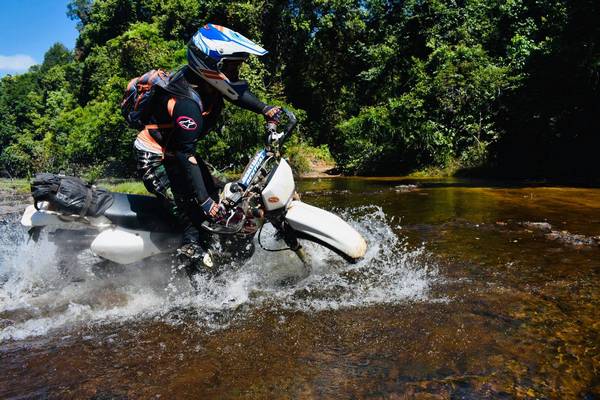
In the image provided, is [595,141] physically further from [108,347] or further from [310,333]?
[108,347]

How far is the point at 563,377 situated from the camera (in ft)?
8.45

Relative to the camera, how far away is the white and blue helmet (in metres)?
3.71

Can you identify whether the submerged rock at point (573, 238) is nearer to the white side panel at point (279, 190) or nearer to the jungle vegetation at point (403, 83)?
the white side panel at point (279, 190)

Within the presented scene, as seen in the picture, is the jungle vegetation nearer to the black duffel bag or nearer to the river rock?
the river rock

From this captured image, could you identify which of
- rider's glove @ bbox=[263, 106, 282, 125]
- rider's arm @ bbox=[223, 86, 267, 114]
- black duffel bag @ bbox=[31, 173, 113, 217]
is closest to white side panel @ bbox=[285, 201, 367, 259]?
rider's glove @ bbox=[263, 106, 282, 125]

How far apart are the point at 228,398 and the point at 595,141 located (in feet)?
45.7

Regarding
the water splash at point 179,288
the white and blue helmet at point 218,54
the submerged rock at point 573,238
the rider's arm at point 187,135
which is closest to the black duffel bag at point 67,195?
the water splash at point 179,288

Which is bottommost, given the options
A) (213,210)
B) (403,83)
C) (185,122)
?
(213,210)

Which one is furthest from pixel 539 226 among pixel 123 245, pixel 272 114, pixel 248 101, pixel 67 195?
pixel 67 195

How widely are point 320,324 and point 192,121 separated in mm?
1714

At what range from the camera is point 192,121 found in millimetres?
3711

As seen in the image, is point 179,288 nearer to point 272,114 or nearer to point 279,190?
point 279,190

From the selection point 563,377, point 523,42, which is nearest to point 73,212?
point 563,377

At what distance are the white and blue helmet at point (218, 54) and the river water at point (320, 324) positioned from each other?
1.60 metres
